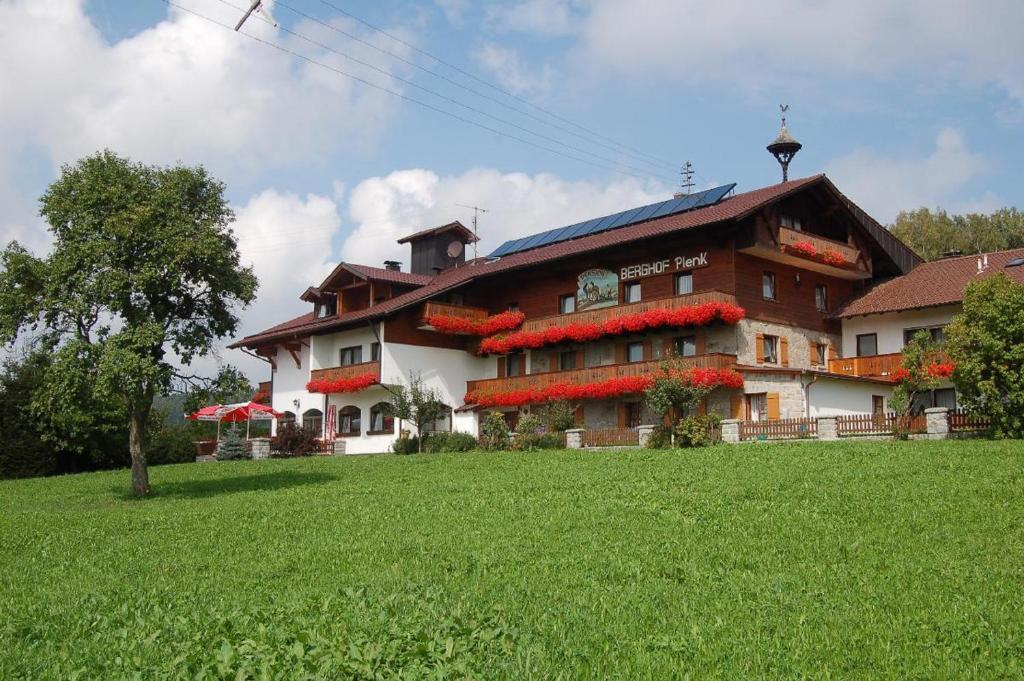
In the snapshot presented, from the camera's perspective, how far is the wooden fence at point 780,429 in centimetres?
2700

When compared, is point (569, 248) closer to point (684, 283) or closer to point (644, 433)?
point (684, 283)

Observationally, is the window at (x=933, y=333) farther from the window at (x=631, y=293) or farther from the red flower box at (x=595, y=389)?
the window at (x=631, y=293)

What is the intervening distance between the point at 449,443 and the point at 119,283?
16.1 meters

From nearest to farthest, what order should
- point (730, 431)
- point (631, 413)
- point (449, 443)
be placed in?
point (730, 431)
point (449, 443)
point (631, 413)

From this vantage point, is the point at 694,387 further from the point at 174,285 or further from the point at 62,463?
the point at 62,463

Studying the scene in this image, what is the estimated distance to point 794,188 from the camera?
34469 millimetres

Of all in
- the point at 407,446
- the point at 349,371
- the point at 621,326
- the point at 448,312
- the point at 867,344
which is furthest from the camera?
the point at 349,371

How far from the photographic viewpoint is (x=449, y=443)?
34906 millimetres

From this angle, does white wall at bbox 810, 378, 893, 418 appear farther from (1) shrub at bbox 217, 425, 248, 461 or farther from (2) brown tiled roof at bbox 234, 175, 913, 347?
(1) shrub at bbox 217, 425, 248, 461

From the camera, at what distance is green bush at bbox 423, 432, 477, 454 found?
34.8 meters

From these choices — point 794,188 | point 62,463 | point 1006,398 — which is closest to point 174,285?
point 62,463

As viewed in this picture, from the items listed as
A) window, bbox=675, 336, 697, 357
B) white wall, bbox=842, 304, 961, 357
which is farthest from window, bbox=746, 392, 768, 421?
white wall, bbox=842, 304, 961, 357

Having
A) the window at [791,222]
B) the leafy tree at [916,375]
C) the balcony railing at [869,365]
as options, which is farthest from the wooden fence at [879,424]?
the window at [791,222]

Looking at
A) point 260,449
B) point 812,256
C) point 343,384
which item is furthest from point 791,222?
point 260,449
